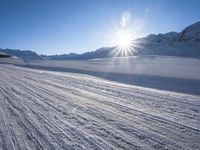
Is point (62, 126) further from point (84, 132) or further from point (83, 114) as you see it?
point (83, 114)

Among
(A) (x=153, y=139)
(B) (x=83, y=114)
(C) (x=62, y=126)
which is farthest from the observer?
(B) (x=83, y=114)

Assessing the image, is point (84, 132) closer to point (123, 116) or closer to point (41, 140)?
point (41, 140)

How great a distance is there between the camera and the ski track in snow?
4.23 meters

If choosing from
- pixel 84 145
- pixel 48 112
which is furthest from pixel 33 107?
pixel 84 145

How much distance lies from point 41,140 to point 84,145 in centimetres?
85

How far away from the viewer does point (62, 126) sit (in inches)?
206

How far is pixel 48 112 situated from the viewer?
6.47m

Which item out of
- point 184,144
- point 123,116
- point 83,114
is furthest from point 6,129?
point 184,144

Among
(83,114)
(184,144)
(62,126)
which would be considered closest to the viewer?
(184,144)

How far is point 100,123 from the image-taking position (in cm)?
538

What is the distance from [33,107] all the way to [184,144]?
15.0 feet

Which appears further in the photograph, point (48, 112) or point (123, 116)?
point (48, 112)

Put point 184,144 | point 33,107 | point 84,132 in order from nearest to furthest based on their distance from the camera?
point 184,144
point 84,132
point 33,107

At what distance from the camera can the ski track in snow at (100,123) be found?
4234 millimetres
